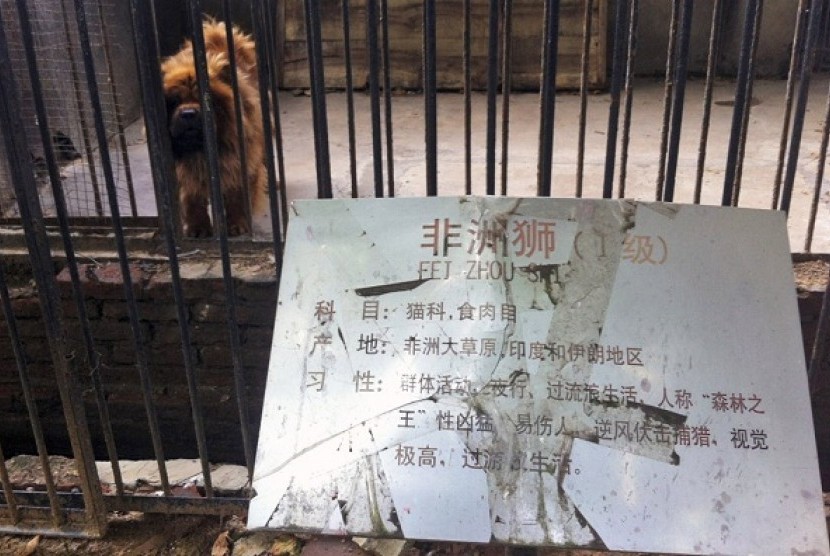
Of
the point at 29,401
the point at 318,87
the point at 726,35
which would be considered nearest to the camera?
the point at 318,87

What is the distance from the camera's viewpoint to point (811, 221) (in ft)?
10.1

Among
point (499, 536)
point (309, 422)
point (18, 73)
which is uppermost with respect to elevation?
point (18, 73)

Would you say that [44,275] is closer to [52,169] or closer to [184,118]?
[52,169]

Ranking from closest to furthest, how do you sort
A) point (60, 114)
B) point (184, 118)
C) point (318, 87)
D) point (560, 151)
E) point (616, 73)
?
point (616, 73) < point (318, 87) < point (184, 118) < point (60, 114) < point (560, 151)

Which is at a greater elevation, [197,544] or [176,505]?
[176,505]

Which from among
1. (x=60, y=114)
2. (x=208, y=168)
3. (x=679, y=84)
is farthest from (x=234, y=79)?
(x=60, y=114)

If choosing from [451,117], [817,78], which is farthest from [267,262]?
[817,78]

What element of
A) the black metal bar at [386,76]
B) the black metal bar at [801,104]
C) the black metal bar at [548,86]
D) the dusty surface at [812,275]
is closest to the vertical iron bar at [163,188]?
the black metal bar at [386,76]

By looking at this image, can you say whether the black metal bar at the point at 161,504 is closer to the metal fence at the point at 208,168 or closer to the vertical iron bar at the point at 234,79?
the metal fence at the point at 208,168

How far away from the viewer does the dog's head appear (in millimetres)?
3648

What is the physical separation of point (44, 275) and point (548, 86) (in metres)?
1.63

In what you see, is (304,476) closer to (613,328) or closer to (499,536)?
(499,536)

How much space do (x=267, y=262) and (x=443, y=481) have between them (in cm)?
214

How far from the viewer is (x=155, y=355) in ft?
12.3
